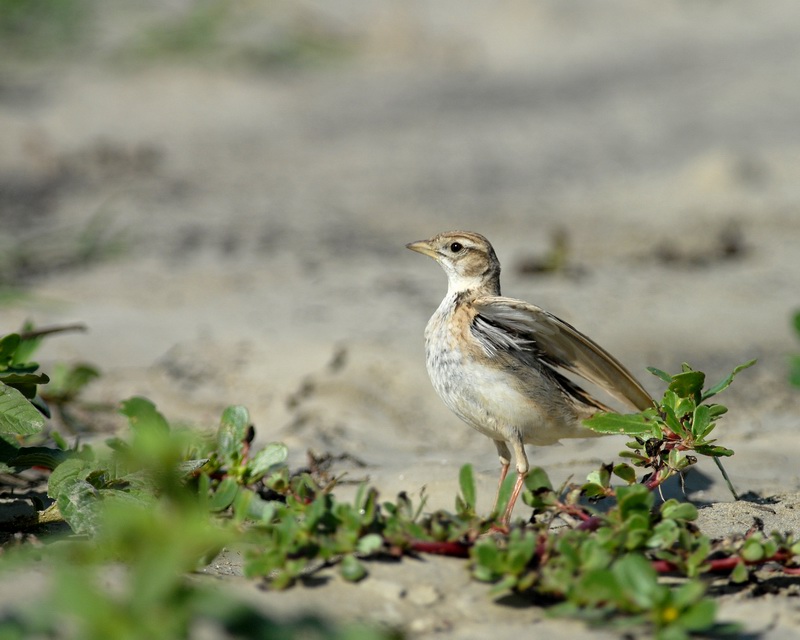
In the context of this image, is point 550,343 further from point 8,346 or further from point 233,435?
point 8,346

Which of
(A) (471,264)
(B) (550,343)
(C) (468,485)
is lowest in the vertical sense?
(C) (468,485)

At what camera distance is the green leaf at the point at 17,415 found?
11.6ft

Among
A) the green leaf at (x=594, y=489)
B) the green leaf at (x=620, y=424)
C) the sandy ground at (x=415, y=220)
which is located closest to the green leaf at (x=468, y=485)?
the sandy ground at (x=415, y=220)

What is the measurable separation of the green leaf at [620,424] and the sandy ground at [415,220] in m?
0.45

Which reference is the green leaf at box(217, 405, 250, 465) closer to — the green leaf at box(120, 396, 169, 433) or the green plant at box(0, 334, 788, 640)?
the green plant at box(0, 334, 788, 640)

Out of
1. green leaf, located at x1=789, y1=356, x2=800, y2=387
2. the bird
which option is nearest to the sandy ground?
the bird

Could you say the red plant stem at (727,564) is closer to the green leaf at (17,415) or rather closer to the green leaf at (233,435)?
the green leaf at (233,435)

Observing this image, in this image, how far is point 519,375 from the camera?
14.1 ft

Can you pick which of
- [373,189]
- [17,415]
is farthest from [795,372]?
[373,189]

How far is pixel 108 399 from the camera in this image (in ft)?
18.8

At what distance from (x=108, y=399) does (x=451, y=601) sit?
3.20m

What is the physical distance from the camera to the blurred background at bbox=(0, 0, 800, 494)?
6.19 meters

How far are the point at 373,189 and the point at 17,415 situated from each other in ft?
23.9

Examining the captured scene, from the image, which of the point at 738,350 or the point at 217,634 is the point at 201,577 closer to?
the point at 217,634
